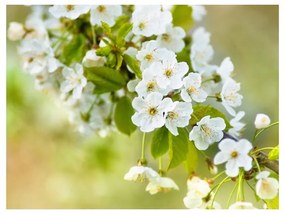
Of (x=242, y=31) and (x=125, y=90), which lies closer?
(x=125, y=90)

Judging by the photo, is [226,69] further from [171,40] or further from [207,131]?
[207,131]

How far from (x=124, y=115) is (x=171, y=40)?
0.56ft

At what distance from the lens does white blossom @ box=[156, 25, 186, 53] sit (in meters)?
1.14

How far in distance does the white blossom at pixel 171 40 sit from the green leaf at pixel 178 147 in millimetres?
190

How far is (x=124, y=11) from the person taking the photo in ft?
4.26

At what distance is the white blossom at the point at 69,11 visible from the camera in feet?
3.76

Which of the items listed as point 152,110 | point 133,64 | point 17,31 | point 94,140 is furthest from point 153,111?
point 94,140

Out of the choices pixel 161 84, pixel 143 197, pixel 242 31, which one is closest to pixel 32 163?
pixel 143 197

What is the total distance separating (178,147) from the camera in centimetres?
103

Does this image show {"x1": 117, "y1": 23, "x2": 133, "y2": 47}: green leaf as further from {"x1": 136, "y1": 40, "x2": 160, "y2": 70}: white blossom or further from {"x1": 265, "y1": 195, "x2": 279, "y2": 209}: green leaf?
{"x1": 265, "y1": 195, "x2": 279, "y2": 209}: green leaf

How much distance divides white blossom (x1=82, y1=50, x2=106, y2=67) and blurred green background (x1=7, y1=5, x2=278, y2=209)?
102 cm

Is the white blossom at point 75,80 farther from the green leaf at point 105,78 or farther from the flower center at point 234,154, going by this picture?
the flower center at point 234,154
